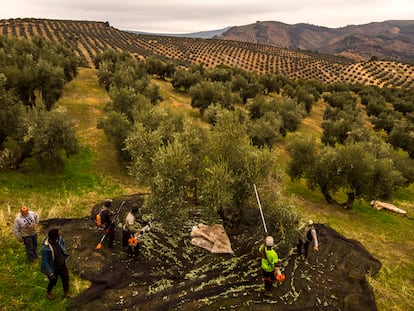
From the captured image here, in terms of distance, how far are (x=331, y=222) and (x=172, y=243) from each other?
1543cm

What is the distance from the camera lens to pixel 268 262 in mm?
12898

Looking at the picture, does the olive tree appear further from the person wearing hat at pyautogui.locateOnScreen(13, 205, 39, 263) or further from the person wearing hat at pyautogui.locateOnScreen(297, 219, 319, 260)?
the person wearing hat at pyautogui.locateOnScreen(13, 205, 39, 263)

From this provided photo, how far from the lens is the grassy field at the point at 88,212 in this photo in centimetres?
1328

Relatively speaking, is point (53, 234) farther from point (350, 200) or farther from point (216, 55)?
point (216, 55)

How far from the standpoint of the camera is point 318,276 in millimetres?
15422

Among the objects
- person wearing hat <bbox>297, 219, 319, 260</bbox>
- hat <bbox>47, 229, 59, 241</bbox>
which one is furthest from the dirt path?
person wearing hat <bbox>297, 219, 319, 260</bbox>

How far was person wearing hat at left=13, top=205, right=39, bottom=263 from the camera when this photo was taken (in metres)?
13.6

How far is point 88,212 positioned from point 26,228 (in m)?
7.57

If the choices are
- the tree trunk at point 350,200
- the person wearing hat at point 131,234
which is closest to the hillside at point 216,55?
the tree trunk at point 350,200

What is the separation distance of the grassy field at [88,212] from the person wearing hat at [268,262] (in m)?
6.11

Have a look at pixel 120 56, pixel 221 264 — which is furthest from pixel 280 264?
pixel 120 56

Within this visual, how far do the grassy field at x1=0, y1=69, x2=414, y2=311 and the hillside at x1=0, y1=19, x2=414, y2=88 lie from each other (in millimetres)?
97876

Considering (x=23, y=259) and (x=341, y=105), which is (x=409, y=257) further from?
(x=341, y=105)

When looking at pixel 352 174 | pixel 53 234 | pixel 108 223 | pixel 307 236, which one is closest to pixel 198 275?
pixel 108 223
